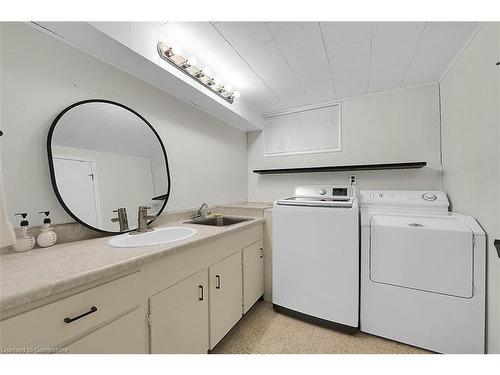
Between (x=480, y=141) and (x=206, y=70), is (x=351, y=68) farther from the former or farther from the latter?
(x=206, y=70)

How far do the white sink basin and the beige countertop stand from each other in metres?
0.13

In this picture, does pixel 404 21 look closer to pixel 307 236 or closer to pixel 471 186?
pixel 471 186

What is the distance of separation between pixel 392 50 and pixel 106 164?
2381mm

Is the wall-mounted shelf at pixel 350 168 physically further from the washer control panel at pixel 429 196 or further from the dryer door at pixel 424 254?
the dryer door at pixel 424 254

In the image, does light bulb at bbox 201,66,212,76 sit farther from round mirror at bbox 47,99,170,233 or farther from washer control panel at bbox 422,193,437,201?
washer control panel at bbox 422,193,437,201

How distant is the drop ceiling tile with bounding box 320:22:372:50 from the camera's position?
130cm

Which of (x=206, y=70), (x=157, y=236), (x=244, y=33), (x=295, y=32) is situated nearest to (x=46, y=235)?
(x=157, y=236)

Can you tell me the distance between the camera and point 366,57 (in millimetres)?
1639

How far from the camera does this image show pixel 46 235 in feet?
3.49

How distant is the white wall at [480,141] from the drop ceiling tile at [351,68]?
679 millimetres

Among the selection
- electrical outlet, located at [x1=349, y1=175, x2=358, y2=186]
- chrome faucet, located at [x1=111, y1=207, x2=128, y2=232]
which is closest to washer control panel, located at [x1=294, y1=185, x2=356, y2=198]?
electrical outlet, located at [x1=349, y1=175, x2=358, y2=186]

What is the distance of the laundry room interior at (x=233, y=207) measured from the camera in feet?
3.20

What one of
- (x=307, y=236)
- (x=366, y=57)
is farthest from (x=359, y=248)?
(x=366, y=57)
